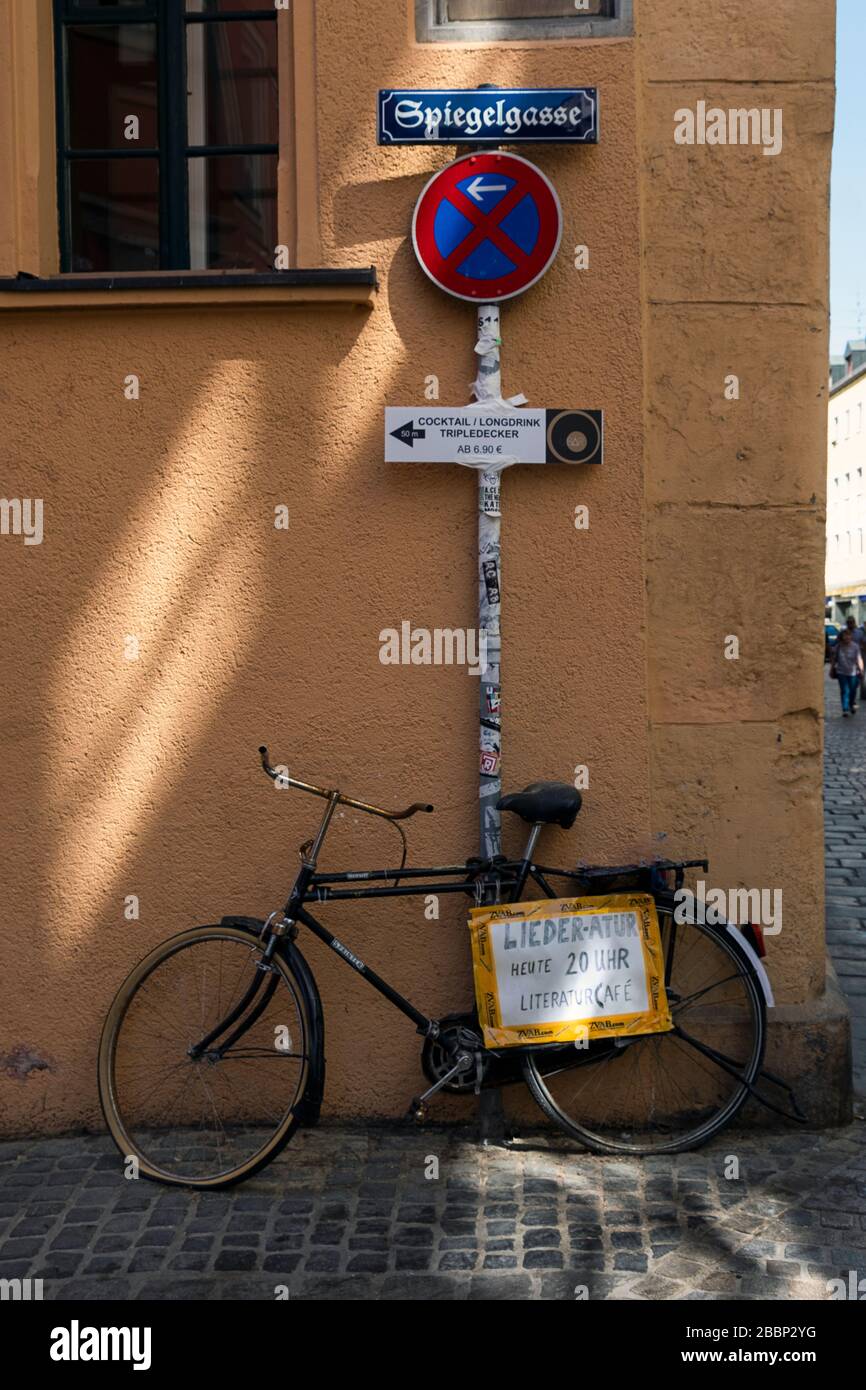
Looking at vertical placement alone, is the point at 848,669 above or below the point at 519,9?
below

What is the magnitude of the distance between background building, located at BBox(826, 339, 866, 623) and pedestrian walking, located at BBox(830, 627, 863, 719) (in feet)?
110

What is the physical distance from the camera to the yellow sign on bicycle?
4734mm

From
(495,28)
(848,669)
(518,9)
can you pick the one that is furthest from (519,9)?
(848,669)

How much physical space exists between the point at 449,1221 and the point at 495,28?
395cm

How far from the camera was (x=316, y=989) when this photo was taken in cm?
469

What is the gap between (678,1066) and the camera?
5059 millimetres

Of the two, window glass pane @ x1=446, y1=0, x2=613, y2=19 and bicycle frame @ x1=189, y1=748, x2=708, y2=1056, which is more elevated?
window glass pane @ x1=446, y1=0, x2=613, y2=19

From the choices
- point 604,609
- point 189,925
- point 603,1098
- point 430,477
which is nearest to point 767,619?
point 604,609

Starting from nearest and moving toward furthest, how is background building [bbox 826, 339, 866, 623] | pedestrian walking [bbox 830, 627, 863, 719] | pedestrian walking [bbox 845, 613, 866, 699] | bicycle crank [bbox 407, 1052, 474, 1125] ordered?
bicycle crank [bbox 407, 1052, 474, 1125] < pedestrian walking [bbox 830, 627, 863, 719] < pedestrian walking [bbox 845, 613, 866, 699] < background building [bbox 826, 339, 866, 623]

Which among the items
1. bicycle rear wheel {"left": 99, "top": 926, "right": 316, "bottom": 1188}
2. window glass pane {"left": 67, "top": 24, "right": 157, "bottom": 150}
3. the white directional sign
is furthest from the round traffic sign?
bicycle rear wheel {"left": 99, "top": 926, "right": 316, "bottom": 1188}

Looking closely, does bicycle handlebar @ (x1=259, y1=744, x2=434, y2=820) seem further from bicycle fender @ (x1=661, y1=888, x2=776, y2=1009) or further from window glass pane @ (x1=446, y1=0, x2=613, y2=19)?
window glass pane @ (x1=446, y1=0, x2=613, y2=19)

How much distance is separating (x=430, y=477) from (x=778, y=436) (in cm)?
122

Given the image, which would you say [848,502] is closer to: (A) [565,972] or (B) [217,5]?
(B) [217,5]

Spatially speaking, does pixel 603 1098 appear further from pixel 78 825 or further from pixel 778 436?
pixel 778 436
